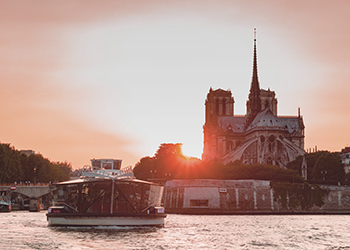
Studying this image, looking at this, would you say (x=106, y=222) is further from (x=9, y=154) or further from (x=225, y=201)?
(x=9, y=154)

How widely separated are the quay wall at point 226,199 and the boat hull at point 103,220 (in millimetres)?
34056

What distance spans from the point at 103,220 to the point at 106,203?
127cm

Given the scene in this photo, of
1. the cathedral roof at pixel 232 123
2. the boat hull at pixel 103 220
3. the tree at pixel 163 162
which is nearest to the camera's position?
the boat hull at pixel 103 220

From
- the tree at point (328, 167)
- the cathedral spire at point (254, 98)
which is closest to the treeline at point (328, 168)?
the tree at point (328, 167)

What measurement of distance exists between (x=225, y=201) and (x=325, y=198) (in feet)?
46.4

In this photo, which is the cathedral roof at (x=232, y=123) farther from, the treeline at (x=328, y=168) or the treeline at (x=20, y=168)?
the treeline at (x=20, y=168)

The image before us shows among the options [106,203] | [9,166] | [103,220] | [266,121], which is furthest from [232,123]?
[103,220]

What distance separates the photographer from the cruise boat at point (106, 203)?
3503 centimetres

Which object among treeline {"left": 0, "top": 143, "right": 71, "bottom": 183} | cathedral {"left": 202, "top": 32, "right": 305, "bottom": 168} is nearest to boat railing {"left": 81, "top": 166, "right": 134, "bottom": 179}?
treeline {"left": 0, "top": 143, "right": 71, "bottom": 183}

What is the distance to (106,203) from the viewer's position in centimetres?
3575

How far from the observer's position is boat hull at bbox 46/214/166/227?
34.9 m

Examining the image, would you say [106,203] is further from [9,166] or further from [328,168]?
[9,166]

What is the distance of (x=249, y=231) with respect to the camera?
3653 centimetres

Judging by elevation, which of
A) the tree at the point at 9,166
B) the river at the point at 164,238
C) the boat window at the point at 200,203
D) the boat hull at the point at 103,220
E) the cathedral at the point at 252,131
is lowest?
the river at the point at 164,238
